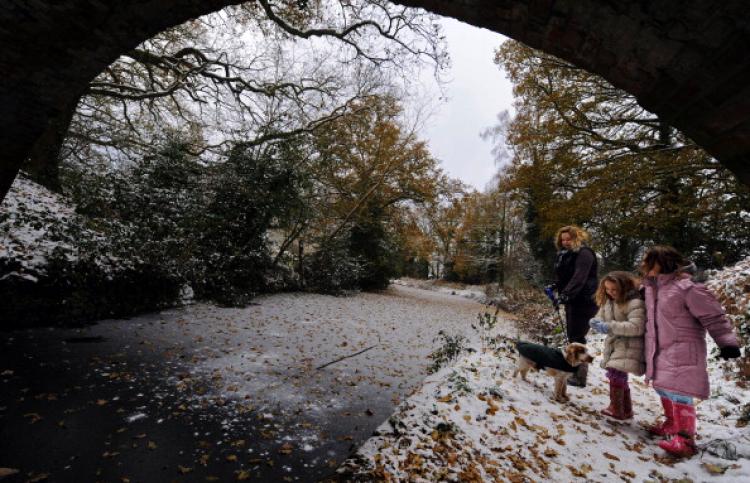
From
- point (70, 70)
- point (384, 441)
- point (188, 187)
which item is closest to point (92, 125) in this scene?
point (188, 187)

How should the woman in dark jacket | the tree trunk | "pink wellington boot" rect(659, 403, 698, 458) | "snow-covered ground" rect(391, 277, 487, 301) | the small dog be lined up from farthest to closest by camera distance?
"snow-covered ground" rect(391, 277, 487, 301) → the tree trunk → the woman in dark jacket → the small dog → "pink wellington boot" rect(659, 403, 698, 458)

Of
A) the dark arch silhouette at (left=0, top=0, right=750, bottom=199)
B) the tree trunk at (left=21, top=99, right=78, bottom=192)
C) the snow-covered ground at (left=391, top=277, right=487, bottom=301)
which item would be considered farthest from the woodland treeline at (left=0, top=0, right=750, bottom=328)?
the snow-covered ground at (left=391, top=277, right=487, bottom=301)

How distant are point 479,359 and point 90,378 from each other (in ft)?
17.0

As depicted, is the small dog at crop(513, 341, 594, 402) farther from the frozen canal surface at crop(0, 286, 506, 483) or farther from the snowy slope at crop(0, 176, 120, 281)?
the snowy slope at crop(0, 176, 120, 281)

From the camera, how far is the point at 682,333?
2988 millimetres

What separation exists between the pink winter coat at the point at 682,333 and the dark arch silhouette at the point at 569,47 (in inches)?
75.7

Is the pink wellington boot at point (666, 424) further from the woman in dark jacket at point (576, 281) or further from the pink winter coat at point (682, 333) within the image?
the woman in dark jacket at point (576, 281)

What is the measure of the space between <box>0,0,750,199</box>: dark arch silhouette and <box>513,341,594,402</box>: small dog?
115 inches

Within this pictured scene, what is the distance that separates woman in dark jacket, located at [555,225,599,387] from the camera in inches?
164

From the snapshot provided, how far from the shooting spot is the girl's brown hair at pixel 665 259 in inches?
124

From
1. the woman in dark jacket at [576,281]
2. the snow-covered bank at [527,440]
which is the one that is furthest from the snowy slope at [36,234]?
the woman in dark jacket at [576,281]

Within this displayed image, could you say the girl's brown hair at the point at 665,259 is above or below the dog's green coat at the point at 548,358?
above

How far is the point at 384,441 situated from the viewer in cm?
294

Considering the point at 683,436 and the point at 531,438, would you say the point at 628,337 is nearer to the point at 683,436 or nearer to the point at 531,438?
the point at 683,436
